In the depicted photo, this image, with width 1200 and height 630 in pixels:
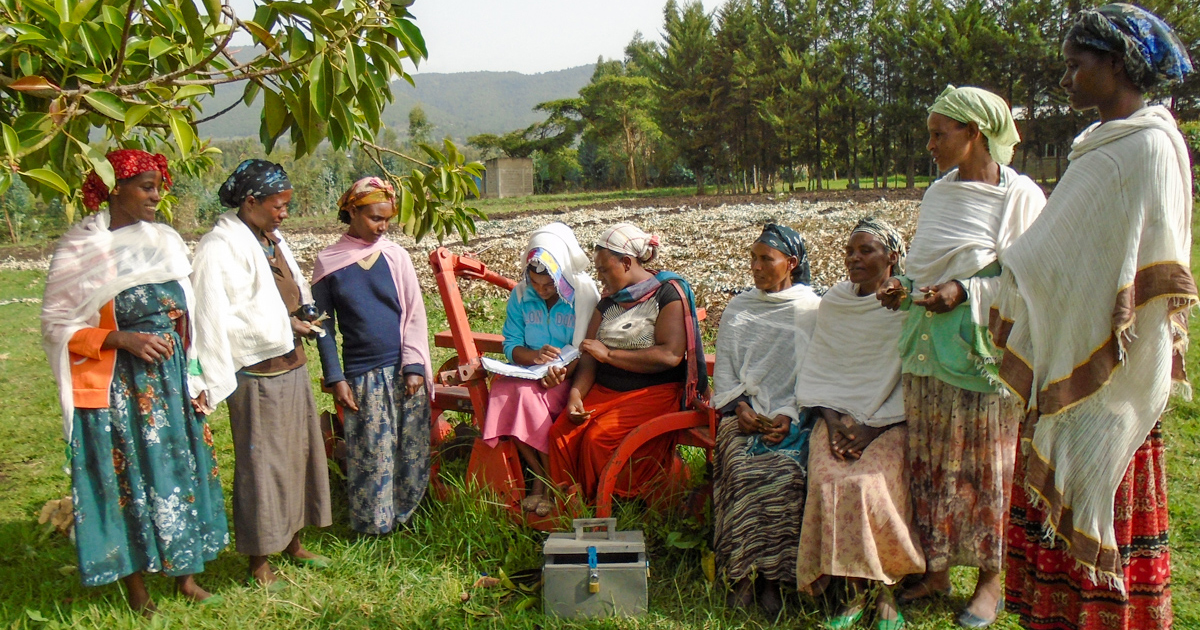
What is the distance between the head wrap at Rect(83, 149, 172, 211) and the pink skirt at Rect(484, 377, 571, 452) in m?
1.63

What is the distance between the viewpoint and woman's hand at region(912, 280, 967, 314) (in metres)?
2.63

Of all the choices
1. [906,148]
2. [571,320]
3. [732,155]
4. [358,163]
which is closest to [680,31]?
[732,155]

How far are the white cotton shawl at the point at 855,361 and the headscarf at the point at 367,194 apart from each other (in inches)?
76.1

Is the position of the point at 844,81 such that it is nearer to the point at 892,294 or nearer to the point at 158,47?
the point at 892,294

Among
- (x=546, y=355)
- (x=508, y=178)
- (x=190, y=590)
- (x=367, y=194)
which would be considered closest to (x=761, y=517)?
(x=546, y=355)

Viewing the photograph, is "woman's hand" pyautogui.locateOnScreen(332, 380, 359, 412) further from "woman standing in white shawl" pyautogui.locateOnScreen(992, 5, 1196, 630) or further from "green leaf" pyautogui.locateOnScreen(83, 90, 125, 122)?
"woman standing in white shawl" pyautogui.locateOnScreen(992, 5, 1196, 630)

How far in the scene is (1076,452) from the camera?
2172 millimetres

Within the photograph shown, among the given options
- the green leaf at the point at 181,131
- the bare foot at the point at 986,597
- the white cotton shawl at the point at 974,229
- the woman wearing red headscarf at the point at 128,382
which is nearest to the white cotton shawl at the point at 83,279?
the woman wearing red headscarf at the point at 128,382

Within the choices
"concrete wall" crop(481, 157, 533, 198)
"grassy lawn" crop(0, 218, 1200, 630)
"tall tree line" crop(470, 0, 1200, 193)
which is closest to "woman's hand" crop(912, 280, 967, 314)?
"grassy lawn" crop(0, 218, 1200, 630)

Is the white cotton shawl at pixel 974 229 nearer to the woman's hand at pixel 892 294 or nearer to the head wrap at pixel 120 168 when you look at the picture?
the woman's hand at pixel 892 294

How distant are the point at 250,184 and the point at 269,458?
A: 111 centimetres

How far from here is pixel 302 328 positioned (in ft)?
11.0

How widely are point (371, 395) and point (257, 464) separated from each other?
1.83 ft

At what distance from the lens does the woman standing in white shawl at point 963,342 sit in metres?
2.74
